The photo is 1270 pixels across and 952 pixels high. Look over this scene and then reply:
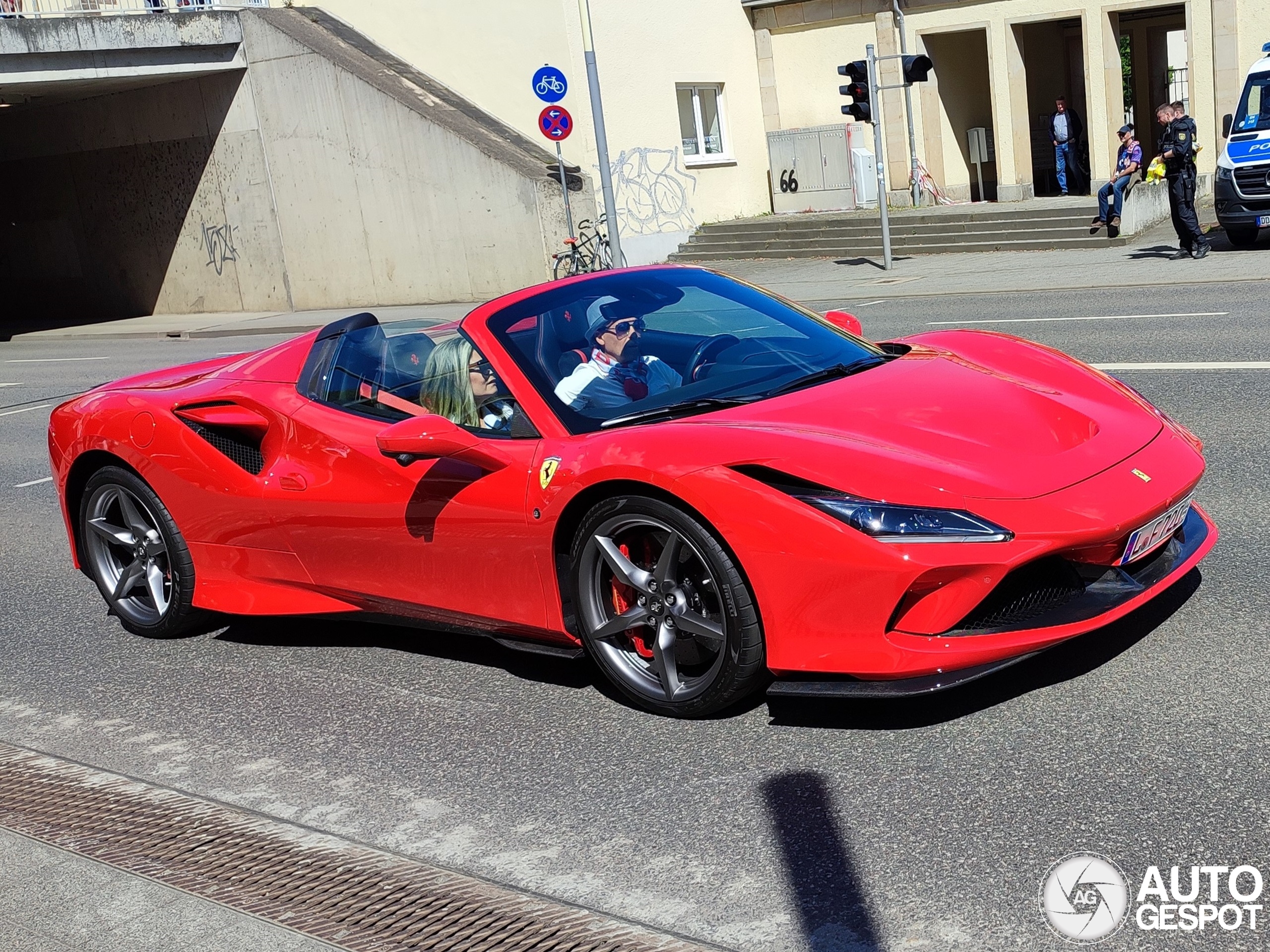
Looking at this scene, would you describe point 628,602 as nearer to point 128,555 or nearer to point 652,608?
point 652,608

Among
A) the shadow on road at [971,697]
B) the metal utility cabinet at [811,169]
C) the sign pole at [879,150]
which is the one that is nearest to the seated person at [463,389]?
the shadow on road at [971,697]

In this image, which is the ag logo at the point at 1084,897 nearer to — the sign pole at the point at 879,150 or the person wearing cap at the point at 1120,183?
the sign pole at the point at 879,150

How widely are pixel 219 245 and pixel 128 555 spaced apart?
78.5 ft

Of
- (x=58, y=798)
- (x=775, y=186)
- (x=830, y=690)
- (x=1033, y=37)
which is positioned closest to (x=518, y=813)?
(x=830, y=690)

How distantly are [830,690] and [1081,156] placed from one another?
27288 mm

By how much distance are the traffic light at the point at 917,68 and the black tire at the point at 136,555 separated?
52.7ft

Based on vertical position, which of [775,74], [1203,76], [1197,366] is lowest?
[1197,366]

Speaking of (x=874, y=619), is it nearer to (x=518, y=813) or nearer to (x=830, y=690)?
(x=830, y=690)

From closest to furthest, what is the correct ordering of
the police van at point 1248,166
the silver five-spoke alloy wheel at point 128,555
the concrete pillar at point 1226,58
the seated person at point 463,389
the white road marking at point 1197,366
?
1. the seated person at point 463,389
2. the silver five-spoke alloy wheel at point 128,555
3. the white road marking at point 1197,366
4. the police van at point 1248,166
5. the concrete pillar at point 1226,58

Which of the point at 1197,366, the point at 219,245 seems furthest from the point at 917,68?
the point at 219,245

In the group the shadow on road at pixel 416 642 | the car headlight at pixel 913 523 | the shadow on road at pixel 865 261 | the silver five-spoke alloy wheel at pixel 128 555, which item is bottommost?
the shadow on road at pixel 865 261

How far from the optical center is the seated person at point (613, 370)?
471 centimetres

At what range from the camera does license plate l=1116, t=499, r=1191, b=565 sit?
13.2 feet

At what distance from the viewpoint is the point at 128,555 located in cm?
617
